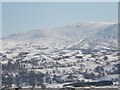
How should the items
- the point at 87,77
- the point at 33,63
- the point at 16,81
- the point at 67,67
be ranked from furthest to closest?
the point at 33,63, the point at 67,67, the point at 87,77, the point at 16,81

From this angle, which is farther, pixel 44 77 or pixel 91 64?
pixel 91 64

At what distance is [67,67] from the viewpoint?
133 m

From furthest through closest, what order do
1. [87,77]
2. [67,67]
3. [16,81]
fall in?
[67,67] < [87,77] < [16,81]

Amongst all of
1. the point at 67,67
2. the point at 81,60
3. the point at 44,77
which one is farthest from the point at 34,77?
the point at 81,60

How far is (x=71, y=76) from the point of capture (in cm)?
10619

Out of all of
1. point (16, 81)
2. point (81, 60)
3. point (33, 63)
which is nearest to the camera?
point (16, 81)

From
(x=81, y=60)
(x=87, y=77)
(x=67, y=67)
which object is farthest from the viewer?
(x=81, y=60)

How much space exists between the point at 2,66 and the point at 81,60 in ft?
119

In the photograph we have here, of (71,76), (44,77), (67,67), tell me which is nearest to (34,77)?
(44,77)

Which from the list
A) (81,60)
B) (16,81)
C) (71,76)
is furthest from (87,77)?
(81,60)

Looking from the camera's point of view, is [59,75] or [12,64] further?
[12,64]

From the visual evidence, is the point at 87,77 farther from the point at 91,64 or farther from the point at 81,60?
the point at 81,60

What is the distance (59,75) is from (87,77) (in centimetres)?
932

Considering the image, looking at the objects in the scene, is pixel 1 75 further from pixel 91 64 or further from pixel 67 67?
pixel 91 64
